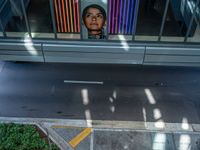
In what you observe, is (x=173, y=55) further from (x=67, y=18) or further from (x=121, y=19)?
(x=67, y=18)

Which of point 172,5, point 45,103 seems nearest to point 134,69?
point 172,5

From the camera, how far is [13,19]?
12836 millimetres

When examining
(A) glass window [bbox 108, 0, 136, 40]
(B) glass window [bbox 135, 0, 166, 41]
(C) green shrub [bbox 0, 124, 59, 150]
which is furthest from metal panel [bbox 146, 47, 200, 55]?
(C) green shrub [bbox 0, 124, 59, 150]

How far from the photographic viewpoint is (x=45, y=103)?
14070 mm

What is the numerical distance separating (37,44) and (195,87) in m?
10.4

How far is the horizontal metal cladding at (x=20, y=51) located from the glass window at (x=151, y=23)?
5.75 meters

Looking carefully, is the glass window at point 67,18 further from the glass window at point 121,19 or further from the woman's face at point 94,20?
the glass window at point 121,19

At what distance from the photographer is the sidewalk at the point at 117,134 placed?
464 inches

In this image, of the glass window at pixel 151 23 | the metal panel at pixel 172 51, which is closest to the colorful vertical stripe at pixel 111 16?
the glass window at pixel 151 23

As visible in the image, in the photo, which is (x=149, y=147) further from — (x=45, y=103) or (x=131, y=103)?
(x=45, y=103)

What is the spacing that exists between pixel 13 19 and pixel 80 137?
7.45 metres

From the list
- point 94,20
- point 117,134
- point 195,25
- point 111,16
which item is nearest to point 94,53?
point 94,20

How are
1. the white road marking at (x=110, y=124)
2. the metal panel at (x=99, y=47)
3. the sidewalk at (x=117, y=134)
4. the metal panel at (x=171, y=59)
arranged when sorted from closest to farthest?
the sidewalk at (x=117, y=134), the white road marking at (x=110, y=124), the metal panel at (x=99, y=47), the metal panel at (x=171, y=59)

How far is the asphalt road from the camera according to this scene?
531 inches
